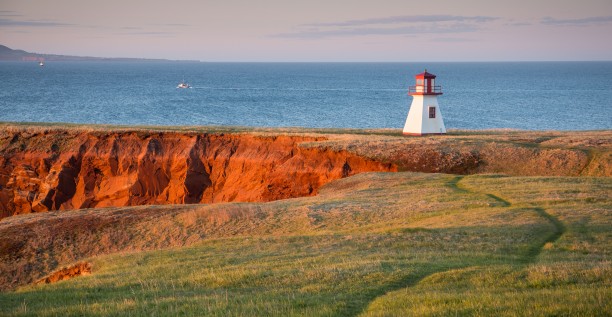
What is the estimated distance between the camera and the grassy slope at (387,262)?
14.4 meters

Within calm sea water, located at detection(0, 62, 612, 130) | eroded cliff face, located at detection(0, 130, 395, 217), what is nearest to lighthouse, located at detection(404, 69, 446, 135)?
eroded cliff face, located at detection(0, 130, 395, 217)

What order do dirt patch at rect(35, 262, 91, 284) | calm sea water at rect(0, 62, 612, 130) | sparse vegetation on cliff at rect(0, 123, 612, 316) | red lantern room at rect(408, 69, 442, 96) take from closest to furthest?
sparse vegetation on cliff at rect(0, 123, 612, 316) → dirt patch at rect(35, 262, 91, 284) → red lantern room at rect(408, 69, 442, 96) → calm sea water at rect(0, 62, 612, 130)

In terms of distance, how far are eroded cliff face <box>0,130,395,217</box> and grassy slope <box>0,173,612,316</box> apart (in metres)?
14.4

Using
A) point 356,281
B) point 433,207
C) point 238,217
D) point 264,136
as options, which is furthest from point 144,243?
point 264,136

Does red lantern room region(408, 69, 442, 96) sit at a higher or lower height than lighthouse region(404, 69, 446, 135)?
higher

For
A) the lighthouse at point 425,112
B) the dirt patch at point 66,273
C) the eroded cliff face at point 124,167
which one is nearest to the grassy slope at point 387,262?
the dirt patch at point 66,273

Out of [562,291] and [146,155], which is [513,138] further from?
[562,291]

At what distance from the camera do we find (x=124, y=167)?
49219 mm

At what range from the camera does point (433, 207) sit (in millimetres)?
30016

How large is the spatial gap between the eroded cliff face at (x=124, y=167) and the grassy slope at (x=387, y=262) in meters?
14.4

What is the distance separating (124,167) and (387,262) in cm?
3315

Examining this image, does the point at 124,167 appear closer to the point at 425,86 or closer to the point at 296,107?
the point at 425,86

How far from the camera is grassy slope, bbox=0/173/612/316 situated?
14.4 m

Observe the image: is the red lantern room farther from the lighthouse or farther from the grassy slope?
the grassy slope
